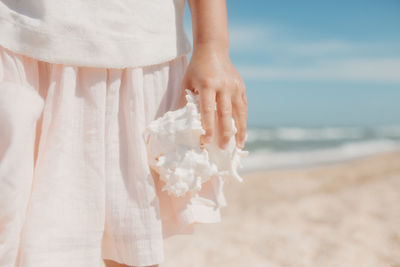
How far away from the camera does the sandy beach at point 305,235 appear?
2709 millimetres

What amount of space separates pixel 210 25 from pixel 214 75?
0.52 feet

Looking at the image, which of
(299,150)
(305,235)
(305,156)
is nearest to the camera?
(305,235)

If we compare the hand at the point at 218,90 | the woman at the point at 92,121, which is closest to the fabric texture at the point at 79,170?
the woman at the point at 92,121

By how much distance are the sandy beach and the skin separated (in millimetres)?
1635

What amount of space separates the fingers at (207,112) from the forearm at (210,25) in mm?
148

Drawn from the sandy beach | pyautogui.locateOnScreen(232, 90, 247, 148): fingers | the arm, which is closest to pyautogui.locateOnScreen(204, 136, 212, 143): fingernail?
the arm

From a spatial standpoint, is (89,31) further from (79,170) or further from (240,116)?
(240,116)

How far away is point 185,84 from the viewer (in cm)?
101

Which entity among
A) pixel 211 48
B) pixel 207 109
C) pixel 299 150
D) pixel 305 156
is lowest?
pixel 299 150

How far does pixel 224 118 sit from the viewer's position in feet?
3.15

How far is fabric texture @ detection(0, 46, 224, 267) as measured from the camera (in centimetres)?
78

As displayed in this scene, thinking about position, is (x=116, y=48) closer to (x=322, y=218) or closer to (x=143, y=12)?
(x=143, y=12)

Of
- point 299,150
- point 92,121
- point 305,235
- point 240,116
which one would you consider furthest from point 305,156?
point 92,121

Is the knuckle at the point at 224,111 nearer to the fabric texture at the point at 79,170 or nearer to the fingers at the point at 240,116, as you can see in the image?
the fingers at the point at 240,116
